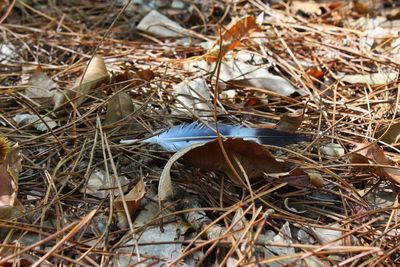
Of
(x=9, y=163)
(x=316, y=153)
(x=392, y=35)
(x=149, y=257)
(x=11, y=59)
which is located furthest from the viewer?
(x=392, y=35)

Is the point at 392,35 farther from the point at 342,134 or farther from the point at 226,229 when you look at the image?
the point at 226,229

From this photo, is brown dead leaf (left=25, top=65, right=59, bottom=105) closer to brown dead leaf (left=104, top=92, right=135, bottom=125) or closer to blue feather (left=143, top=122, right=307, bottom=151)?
brown dead leaf (left=104, top=92, right=135, bottom=125)

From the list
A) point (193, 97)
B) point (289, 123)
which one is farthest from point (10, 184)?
point (289, 123)

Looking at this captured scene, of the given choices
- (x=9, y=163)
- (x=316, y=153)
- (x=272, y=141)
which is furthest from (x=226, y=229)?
(x=9, y=163)

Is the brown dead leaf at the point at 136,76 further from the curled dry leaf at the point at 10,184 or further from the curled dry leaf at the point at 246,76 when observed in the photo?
the curled dry leaf at the point at 10,184

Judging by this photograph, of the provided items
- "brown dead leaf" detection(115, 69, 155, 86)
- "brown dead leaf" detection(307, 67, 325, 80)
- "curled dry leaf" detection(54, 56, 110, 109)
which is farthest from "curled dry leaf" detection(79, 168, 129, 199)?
"brown dead leaf" detection(307, 67, 325, 80)

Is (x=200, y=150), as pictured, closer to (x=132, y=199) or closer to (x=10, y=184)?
(x=132, y=199)
